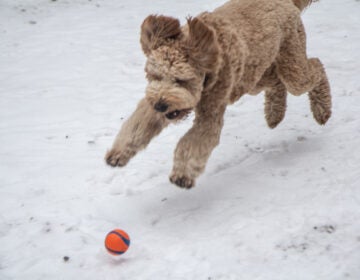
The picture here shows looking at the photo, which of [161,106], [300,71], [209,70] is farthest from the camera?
[300,71]

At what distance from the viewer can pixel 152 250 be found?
9.84 feet

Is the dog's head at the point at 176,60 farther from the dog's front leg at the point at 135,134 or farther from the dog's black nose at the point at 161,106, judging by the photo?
the dog's front leg at the point at 135,134

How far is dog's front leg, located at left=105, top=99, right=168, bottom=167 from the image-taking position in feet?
10.9

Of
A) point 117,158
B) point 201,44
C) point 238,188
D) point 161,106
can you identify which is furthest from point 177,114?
point 238,188

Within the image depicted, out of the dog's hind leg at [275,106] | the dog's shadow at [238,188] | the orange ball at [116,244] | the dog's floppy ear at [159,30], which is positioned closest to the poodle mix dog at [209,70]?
the dog's floppy ear at [159,30]

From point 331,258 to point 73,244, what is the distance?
1.78 metres

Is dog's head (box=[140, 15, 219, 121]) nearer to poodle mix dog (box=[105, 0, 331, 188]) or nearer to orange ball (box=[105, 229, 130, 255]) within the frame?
poodle mix dog (box=[105, 0, 331, 188])

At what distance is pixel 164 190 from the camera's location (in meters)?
3.81

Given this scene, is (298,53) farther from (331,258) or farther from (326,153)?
(331,258)

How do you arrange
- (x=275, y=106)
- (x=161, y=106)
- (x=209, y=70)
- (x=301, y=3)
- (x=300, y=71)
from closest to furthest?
1. (x=161, y=106)
2. (x=209, y=70)
3. (x=300, y=71)
4. (x=301, y=3)
5. (x=275, y=106)

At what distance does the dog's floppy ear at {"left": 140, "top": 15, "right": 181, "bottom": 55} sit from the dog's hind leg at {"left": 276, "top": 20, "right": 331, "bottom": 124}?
151 centimetres

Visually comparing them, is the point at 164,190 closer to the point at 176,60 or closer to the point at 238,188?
the point at 238,188

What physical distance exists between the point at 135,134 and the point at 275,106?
78.1 inches

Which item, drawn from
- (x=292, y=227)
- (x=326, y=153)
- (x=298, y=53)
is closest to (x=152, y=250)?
(x=292, y=227)
